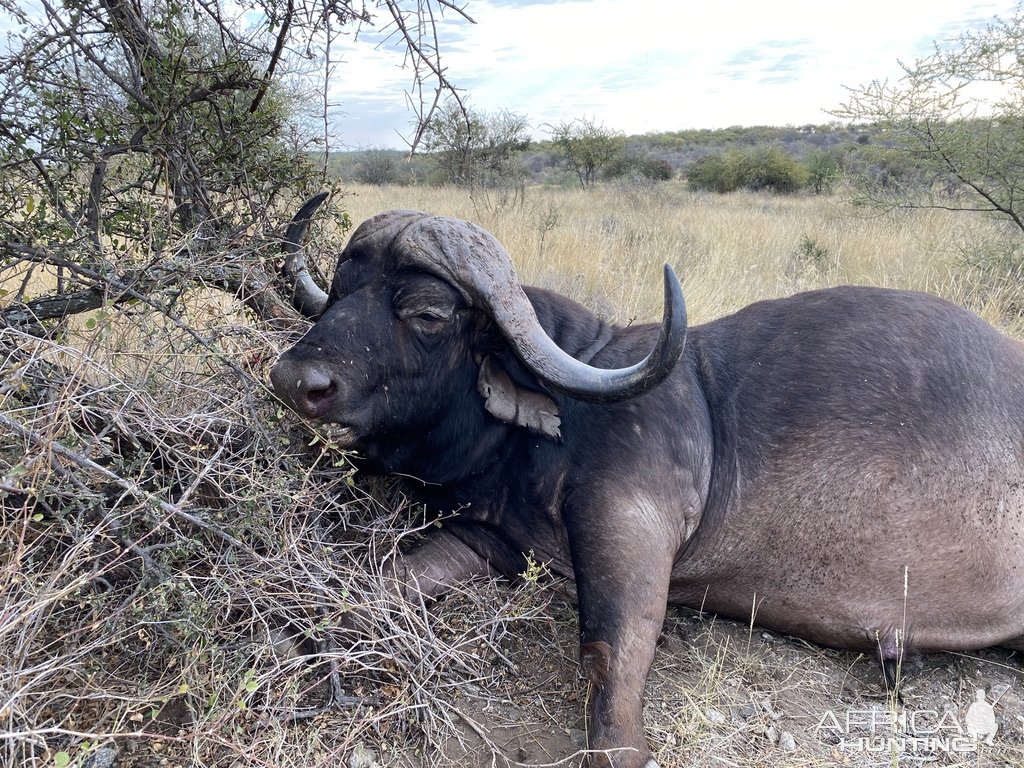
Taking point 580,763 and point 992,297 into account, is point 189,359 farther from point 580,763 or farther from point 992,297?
point 992,297

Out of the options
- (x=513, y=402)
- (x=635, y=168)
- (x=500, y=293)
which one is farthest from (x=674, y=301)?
(x=635, y=168)

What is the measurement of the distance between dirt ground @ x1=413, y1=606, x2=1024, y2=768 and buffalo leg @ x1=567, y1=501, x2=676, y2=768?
161 millimetres

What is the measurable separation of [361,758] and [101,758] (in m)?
0.79

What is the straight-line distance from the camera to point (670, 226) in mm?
13164

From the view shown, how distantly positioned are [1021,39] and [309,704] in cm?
1086

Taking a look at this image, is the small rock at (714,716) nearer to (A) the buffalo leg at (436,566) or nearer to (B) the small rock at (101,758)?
(A) the buffalo leg at (436,566)

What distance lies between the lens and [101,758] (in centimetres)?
218

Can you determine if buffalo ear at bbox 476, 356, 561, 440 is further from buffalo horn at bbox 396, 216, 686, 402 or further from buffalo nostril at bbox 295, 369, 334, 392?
buffalo nostril at bbox 295, 369, 334, 392

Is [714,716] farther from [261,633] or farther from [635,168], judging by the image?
[635,168]

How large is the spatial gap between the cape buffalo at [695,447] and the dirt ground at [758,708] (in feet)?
0.51

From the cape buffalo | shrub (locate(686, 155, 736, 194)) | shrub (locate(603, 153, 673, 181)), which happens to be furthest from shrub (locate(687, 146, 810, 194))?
the cape buffalo

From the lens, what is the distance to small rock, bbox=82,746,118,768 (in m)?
2.17

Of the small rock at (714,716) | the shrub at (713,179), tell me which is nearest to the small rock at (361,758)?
the small rock at (714,716)

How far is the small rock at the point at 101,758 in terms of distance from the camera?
2.17 meters
